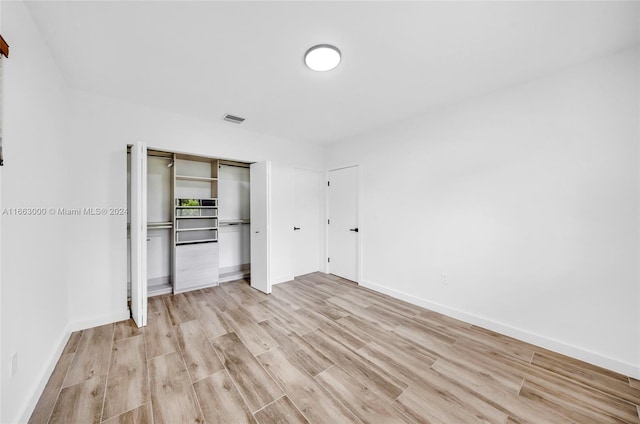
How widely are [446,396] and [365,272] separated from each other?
2328 mm

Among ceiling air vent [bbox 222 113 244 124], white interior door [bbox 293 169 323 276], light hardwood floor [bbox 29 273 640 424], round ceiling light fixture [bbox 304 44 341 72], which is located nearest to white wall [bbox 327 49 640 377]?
light hardwood floor [bbox 29 273 640 424]

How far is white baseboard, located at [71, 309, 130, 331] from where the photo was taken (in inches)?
99.5

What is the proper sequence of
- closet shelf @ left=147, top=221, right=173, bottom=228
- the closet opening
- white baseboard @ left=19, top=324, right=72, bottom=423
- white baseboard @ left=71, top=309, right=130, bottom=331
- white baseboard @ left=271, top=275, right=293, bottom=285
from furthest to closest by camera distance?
1. white baseboard @ left=271, top=275, right=293, bottom=285
2. the closet opening
3. closet shelf @ left=147, top=221, right=173, bottom=228
4. white baseboard @ left=71, top=309, right=130, bottom=331
5. white baseboard @ left=19, top=324, right=72, bottom=423

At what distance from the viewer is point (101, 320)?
8.72ft

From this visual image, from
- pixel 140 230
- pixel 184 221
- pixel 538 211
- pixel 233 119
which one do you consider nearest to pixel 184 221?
pixel 184 221

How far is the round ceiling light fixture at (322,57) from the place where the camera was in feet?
6.18

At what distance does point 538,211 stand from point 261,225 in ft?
11.4

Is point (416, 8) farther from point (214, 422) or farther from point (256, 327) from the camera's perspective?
point (256, 327)

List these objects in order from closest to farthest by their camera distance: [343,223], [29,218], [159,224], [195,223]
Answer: [29,218] < [159,224] < [195,223] < [343,223]

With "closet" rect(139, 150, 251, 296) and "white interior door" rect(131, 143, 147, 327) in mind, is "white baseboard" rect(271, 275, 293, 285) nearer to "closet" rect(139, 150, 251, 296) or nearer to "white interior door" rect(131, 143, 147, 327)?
"closet" rect(139, 150, 251, 296)

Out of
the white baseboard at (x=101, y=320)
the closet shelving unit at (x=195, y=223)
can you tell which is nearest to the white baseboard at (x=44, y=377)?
the white baseboard at (x=101, y=320)

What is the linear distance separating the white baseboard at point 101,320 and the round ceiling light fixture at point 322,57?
347 centimetres

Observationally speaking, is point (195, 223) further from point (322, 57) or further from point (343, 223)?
point (322, 57)

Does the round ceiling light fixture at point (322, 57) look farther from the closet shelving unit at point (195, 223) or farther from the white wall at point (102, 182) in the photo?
the closet shelving unit at point (195, 223)
